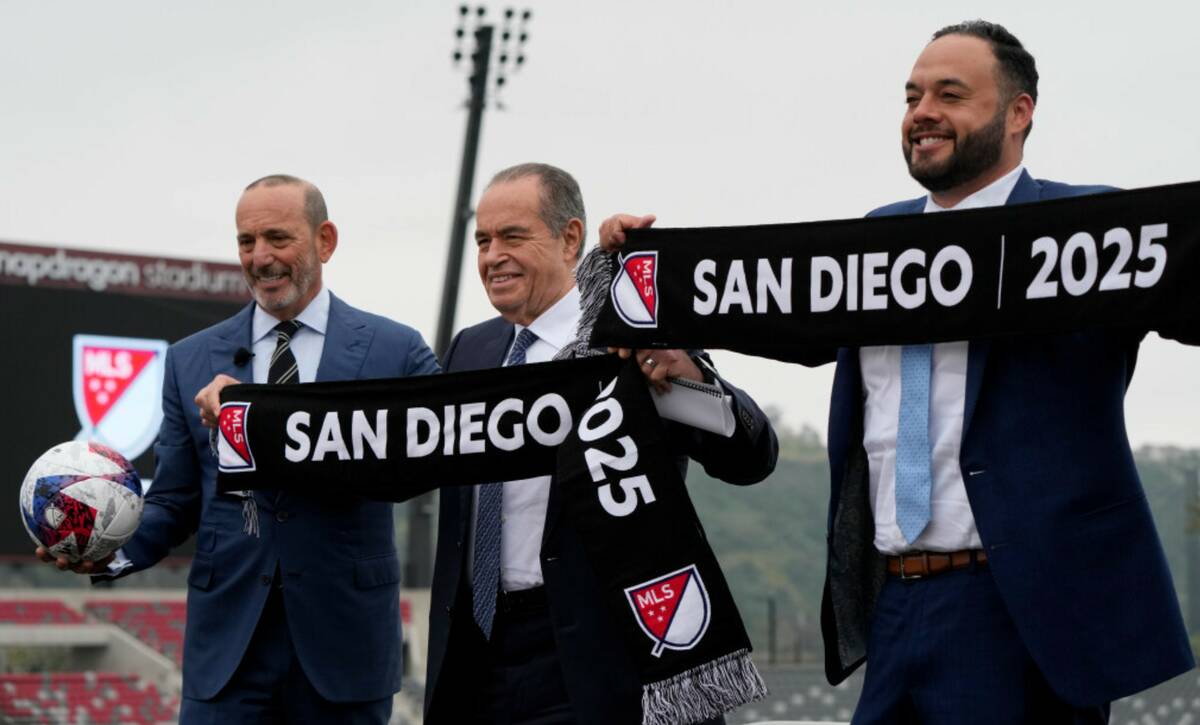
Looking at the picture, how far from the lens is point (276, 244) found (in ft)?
15.4

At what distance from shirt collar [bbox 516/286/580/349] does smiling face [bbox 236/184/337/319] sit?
0.74 meters

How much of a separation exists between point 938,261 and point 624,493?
91 cm

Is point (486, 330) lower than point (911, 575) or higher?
higher

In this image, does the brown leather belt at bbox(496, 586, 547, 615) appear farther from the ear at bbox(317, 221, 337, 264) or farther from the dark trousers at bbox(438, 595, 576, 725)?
the ear at bbox(317, 221, 337, 264)

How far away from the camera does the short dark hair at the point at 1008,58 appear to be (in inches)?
138

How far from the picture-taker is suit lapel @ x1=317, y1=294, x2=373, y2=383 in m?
4.73

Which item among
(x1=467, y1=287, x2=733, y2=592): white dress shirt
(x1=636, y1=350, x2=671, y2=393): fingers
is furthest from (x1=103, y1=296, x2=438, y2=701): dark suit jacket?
(x1=636, y1=350, x2=671, y2=393): fingers

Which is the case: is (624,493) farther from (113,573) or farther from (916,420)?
(113,573)

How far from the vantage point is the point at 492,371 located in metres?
4.25

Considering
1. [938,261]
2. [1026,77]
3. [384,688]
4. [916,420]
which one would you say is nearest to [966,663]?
[916,420]

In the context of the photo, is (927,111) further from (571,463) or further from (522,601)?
(522,601)

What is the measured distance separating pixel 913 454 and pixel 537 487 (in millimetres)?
1131

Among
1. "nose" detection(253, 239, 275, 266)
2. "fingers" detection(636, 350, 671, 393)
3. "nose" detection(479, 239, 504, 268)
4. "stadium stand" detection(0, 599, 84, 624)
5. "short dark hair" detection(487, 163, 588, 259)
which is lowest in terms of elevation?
"stadium stand" detection(0, 599, 84, 624)

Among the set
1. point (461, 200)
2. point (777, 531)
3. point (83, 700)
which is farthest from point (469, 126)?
point (777, 531)
